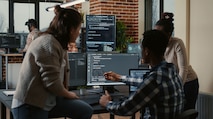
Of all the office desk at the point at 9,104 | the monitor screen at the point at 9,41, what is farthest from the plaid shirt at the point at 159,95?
the monitor screen at the point at 9,41

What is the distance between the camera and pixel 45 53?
2.23m

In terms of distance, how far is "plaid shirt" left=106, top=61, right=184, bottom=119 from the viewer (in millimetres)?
1933

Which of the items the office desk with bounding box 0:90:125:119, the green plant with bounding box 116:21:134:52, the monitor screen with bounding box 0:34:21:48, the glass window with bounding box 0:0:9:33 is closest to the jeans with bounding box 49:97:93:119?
the office desk with bounding box 0:90:125:119

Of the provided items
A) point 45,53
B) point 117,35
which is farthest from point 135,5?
point 45,53

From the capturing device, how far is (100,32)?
7520mm

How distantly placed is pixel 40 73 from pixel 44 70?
46 millimetres

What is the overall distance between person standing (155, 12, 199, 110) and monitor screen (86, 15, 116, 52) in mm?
3861

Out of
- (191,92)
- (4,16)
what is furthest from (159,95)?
(4,16)

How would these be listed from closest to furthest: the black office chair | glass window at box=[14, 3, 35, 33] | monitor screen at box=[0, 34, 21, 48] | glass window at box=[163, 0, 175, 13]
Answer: the black office chair, glass window at box=[163, 0, 175, 13], monitor screen at box=[0, 34, 21, 48], glass window at box=[14, 3, 35, 33]

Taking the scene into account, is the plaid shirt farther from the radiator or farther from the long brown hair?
the radiator

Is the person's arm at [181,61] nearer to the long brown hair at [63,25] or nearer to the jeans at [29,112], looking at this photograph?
the long brown hair at [63,25]

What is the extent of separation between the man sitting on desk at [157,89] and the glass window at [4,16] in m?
8.35

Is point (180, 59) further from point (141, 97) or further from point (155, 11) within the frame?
point (155, 11)

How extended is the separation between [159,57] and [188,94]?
1744 millimetres
